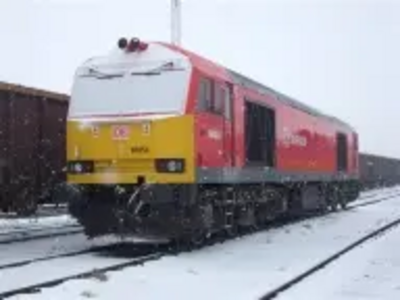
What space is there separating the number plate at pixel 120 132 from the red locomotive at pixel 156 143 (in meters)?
0.02

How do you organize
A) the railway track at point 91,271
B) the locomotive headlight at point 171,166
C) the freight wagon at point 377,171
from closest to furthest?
the railway track at point 91,271
the locomotive headlight at point 171,166
the freight wagon at point 377,171

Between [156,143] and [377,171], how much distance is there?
5143 cm

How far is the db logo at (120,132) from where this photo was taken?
500 inches

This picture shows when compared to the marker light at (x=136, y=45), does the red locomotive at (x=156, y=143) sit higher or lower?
lower

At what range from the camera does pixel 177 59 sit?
42.5 feet

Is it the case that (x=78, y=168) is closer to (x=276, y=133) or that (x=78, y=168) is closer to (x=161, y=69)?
(x=161, y=69)

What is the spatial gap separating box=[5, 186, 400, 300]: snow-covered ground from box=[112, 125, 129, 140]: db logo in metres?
2.07

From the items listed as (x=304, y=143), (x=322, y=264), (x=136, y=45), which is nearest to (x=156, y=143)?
(x=136, y=45)

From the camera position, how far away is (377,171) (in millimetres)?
61656

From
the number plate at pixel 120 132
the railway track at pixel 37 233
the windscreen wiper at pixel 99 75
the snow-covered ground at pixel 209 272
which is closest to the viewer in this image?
the snow-covered ground at pixel 209 272

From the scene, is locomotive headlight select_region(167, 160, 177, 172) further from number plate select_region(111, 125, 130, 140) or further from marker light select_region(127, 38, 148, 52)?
marker light select_region(127, 38, 148, 52)

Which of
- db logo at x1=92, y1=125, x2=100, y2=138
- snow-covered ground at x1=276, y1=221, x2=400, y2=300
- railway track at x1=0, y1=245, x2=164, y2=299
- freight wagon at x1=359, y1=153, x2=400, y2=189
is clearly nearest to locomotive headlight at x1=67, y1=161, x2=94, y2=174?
db logo at x1=92, y1=125, x2=100, y2=138

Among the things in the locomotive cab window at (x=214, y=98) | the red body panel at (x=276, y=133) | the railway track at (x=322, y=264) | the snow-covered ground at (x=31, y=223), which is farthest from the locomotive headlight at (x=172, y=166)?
the snow-covered ground at (x=31, y=223)

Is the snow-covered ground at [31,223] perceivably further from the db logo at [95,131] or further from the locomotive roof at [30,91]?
the db logo at [95,131]
